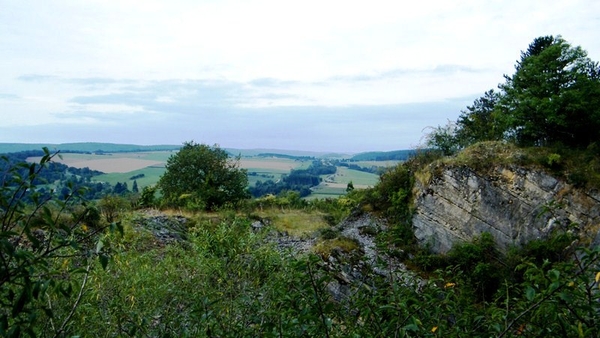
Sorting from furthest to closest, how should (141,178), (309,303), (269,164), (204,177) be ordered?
(269,164) < (141,178) < (204,177) < (309,303)

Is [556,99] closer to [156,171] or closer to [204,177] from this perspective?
[204,177]

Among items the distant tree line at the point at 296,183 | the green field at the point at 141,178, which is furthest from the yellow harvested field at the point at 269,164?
the green field at the point at 141,178

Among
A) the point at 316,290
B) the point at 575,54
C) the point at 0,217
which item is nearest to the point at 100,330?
the point at 0,217

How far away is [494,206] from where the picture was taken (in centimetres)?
1332

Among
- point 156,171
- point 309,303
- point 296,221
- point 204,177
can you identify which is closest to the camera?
point 309,303

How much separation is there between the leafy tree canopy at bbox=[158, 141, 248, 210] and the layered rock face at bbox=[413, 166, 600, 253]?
9.96 m

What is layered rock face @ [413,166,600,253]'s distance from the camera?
491 inches

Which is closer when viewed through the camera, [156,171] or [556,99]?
[556,99]

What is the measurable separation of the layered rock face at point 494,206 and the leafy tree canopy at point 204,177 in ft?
32.7

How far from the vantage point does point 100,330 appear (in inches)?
130

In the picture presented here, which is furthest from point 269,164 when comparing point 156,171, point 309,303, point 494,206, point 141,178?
point 309,303

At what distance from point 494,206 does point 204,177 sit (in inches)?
534

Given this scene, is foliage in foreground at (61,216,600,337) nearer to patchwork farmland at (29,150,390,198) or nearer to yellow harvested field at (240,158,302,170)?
patchwork farmland at (29,150,390,198)

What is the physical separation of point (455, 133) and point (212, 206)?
423 inches
